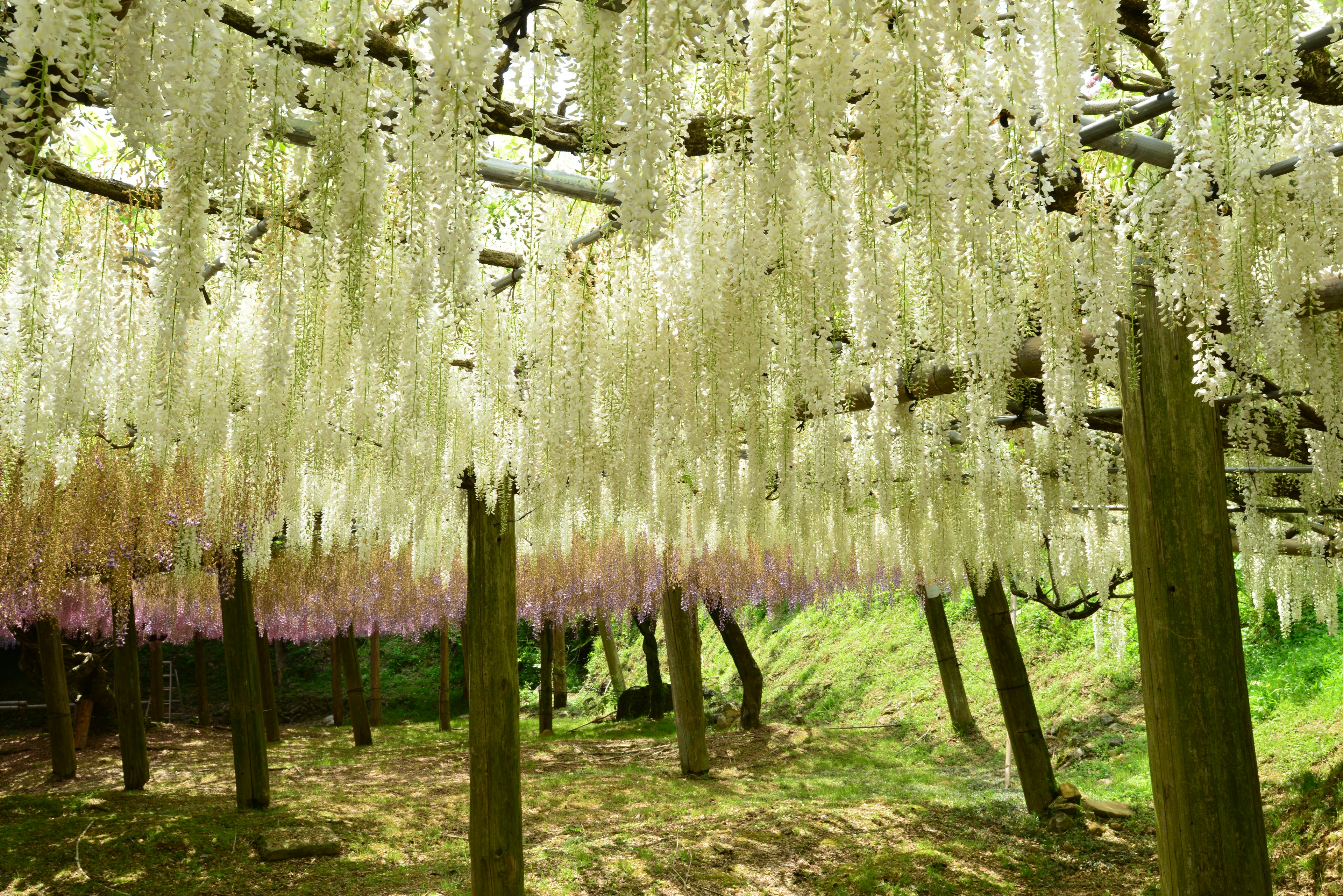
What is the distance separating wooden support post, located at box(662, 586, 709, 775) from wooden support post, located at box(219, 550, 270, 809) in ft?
12.7

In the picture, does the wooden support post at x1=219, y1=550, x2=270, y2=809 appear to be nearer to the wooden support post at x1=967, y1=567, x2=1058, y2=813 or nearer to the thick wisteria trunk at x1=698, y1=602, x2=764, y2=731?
the wooden support post at x1=967, y1=567, x2=1058, y2=813

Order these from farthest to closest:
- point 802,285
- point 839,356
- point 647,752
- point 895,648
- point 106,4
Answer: point 895,648, point 647,752, point 839,356, point 802,285, point 106,4

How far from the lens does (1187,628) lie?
2975 millimetres

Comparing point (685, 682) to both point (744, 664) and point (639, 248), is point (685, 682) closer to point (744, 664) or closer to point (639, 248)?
point (744, 664)

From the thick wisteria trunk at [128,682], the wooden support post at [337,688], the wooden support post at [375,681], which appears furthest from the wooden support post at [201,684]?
the thick wisteria trunk at [128,682]

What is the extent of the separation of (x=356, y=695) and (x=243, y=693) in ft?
15.8

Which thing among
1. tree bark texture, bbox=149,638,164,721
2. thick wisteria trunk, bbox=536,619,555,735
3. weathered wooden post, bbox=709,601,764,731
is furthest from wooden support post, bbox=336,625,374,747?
weathered wooden post, bbox=709,601,764,731

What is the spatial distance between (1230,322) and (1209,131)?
111 cm

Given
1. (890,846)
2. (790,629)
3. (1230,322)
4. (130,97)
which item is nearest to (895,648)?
(790,629)

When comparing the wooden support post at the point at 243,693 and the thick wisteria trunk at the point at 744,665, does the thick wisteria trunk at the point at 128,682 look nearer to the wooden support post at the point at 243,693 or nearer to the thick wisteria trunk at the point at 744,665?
the wooden support post at the point at 243,693

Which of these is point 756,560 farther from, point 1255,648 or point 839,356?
point 839,356

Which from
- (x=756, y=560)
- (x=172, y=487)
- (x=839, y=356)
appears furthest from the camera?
(x=756, y=560)

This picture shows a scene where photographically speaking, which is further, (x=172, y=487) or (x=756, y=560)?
(x=756, y=560)

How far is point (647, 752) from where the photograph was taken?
12.1 m
